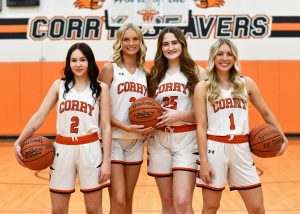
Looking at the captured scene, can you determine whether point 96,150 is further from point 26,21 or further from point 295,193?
point 26,21

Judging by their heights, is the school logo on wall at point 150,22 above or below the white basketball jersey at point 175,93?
above

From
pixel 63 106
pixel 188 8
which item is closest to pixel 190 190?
pixel 63 106

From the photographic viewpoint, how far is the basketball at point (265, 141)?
328 centimetres

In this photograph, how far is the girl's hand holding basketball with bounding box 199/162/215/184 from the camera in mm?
3223

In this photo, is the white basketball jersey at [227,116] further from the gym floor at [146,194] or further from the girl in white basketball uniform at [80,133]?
the gym floor at [146,194]

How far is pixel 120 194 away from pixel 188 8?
23.7ft

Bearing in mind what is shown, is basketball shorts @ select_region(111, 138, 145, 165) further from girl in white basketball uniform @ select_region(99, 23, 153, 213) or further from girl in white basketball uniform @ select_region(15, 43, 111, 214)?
girl in white basketball uniform @ select_region(15, 43, 111, 214)

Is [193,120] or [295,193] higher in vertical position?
[193,120]

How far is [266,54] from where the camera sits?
33.2 ft

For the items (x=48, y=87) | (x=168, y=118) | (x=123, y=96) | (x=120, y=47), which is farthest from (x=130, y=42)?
(x=48, y=87)

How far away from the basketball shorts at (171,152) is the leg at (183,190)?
0.21ft

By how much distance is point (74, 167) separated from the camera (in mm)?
3266

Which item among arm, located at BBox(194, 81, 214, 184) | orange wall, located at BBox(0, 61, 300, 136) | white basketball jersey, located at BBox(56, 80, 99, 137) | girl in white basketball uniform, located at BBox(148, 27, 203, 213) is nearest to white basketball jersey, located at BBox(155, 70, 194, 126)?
girl in white basketball uniform, located at BBox(148, 27, 203, 213)

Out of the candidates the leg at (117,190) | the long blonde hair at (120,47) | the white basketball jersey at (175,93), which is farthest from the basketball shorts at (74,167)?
the long blonde hair at (120,47)
